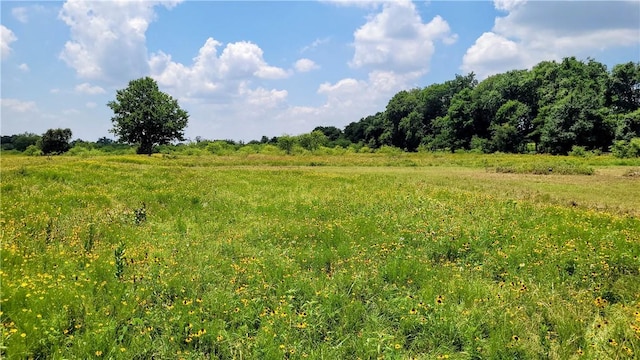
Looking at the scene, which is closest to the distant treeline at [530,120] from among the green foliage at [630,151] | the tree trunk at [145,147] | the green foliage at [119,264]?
the green foliage at [630,151]

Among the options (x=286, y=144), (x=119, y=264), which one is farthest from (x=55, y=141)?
(x=119, y=264)

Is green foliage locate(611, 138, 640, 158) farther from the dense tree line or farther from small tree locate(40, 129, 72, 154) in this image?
small tree locate(40, 129, 72, 154)

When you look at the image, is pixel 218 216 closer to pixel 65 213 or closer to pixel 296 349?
pixel 65 213

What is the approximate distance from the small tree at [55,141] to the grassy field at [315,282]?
78810 mm

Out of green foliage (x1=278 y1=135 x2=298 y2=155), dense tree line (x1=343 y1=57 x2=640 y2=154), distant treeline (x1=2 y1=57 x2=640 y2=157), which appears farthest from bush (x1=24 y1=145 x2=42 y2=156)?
dense tree line (x1=343 y1=57 x2=640 y2=154)

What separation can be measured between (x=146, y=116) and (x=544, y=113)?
79.1 metres

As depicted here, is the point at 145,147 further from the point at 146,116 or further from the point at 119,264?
the point at 119,264

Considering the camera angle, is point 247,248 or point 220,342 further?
point 247,248

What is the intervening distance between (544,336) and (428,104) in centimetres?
12462

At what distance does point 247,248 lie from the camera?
359 inches

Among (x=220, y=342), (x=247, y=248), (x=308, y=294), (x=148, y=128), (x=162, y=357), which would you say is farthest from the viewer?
(x=148, y=128)

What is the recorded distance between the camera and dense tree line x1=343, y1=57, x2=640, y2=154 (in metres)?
68.8

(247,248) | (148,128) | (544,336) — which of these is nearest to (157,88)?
(148,128)

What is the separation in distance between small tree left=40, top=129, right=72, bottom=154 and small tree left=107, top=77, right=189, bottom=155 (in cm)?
1933
